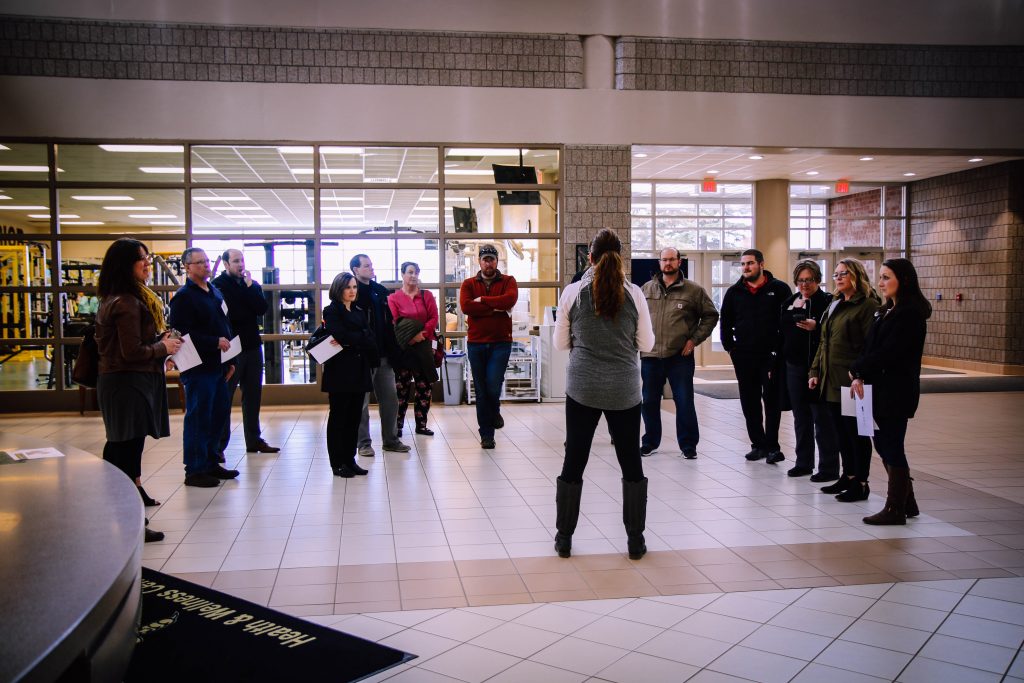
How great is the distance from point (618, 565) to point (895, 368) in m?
1.99

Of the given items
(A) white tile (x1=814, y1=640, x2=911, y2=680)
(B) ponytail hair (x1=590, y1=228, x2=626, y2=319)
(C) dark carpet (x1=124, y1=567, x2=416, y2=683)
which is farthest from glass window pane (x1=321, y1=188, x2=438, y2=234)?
(A) white tile (x1=814, y1=640, x2=911, y2=680)

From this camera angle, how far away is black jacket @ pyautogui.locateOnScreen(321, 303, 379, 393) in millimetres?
6117

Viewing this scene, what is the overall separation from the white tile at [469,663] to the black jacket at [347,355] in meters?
3.24

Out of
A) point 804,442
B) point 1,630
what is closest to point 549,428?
point 804,442

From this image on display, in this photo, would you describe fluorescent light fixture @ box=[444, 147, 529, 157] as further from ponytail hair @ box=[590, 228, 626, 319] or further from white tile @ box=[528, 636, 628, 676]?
white tile @ box=[528, 636, 628, 676]

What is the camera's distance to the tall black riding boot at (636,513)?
4262 millimetres

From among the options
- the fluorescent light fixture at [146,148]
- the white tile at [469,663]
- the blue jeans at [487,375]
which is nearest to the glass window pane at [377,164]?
the fluorescent light fixture at [146,148]

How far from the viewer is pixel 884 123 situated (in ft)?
35.9

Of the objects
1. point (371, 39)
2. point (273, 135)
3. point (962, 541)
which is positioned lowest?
point (962, 541)

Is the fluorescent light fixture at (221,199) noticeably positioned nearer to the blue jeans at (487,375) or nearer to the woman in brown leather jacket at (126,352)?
the blue jeans at (487,375)

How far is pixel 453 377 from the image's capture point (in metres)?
10.1

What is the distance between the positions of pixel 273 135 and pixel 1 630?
9.41m

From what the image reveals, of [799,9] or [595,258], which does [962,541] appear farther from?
[799,9]

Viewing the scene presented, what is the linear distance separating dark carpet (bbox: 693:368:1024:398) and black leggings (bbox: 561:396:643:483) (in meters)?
6.82
